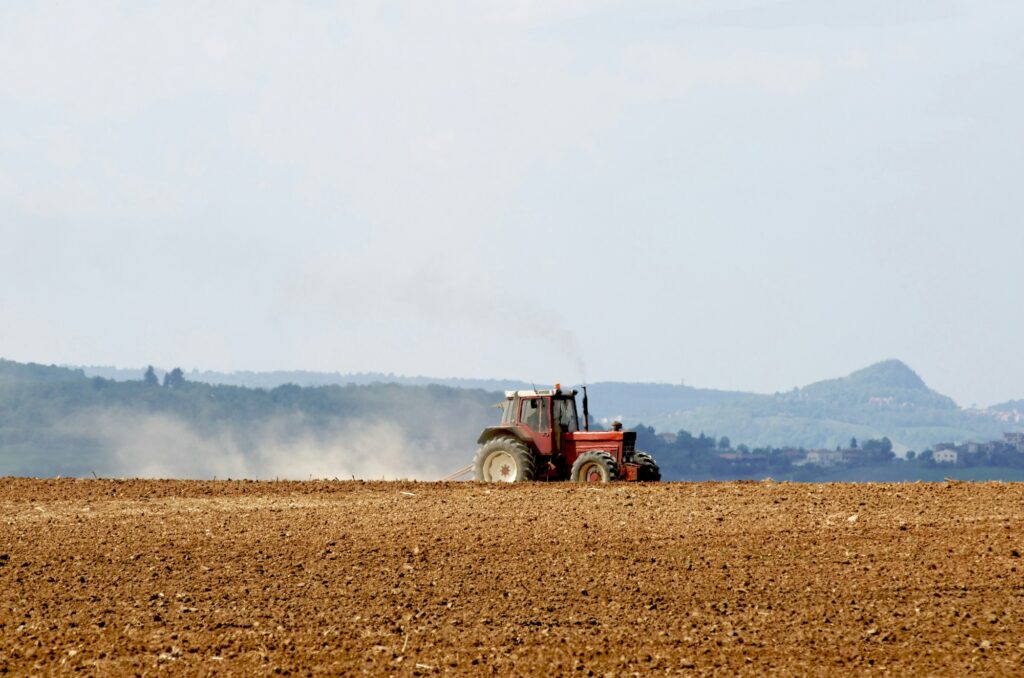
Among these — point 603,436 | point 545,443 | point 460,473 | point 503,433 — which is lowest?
point 460,473

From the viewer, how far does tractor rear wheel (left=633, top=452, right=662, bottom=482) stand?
28.0 metres

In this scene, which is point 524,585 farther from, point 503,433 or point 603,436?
point 503,433

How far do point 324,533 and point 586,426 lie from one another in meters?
10.9

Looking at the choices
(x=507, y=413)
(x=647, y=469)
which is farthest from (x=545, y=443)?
(x=647, y=469)

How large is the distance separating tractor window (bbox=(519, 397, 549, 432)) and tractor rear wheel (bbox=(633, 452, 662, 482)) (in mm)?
2095

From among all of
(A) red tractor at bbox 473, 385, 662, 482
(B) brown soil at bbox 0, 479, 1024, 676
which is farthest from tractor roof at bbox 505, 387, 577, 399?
(B) brown soil at bbox 0, 479, 1024, 676

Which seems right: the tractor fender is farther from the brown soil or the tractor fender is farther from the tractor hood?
the brown soil

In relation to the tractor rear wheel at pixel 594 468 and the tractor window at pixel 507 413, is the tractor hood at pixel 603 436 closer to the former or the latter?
the tractor rear wheel at pixel 594 468

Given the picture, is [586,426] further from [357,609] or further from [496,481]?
[357,609]

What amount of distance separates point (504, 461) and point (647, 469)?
9.98 ft

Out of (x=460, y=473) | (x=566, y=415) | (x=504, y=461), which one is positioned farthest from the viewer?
(x=460, y=473)

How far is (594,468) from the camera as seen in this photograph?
27.4 meters

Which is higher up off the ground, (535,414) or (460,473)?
(535,414)

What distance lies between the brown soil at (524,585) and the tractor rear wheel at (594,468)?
14.0ft
